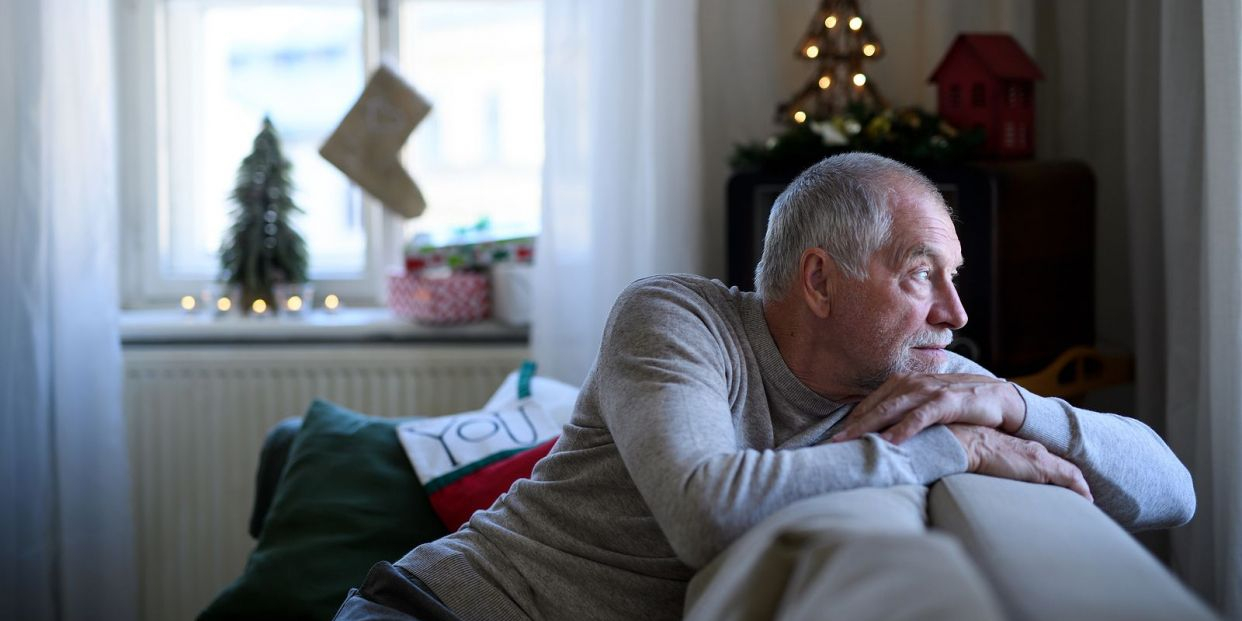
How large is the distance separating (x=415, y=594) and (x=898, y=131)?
158cm

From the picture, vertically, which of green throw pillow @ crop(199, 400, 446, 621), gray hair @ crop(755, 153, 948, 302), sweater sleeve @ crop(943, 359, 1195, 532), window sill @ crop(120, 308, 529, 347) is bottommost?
green throw pillow @ crop(199, 400, 446, 621)

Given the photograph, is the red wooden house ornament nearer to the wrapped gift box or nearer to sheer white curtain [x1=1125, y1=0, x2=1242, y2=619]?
sheer white curtain [x1=1125, y1=0, x2=1242, y2=619]

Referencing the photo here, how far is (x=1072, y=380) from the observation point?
8.29 feet

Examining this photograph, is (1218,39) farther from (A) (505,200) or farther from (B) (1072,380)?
(A) (505,200)

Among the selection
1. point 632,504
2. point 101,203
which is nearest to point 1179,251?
point 632,504

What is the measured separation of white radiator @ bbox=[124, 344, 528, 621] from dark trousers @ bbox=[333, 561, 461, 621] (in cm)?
158

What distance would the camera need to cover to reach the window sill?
3049 mm

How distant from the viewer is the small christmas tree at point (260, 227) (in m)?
3.13

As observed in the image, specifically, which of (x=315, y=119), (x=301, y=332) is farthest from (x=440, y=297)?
(x=315, y=119)

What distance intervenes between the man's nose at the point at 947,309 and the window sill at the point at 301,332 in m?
1.70

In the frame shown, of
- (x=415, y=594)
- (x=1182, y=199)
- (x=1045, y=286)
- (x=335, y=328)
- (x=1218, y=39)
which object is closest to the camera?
(x=415, y=594)

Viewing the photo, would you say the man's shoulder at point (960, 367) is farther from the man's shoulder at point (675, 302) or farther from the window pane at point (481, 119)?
the window pane at point (481, 119)

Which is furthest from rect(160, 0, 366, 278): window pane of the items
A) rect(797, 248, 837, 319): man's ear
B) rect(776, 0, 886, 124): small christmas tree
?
rect(797, 248, 837, 319): man's ear

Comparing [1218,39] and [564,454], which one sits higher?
[1218,39]
